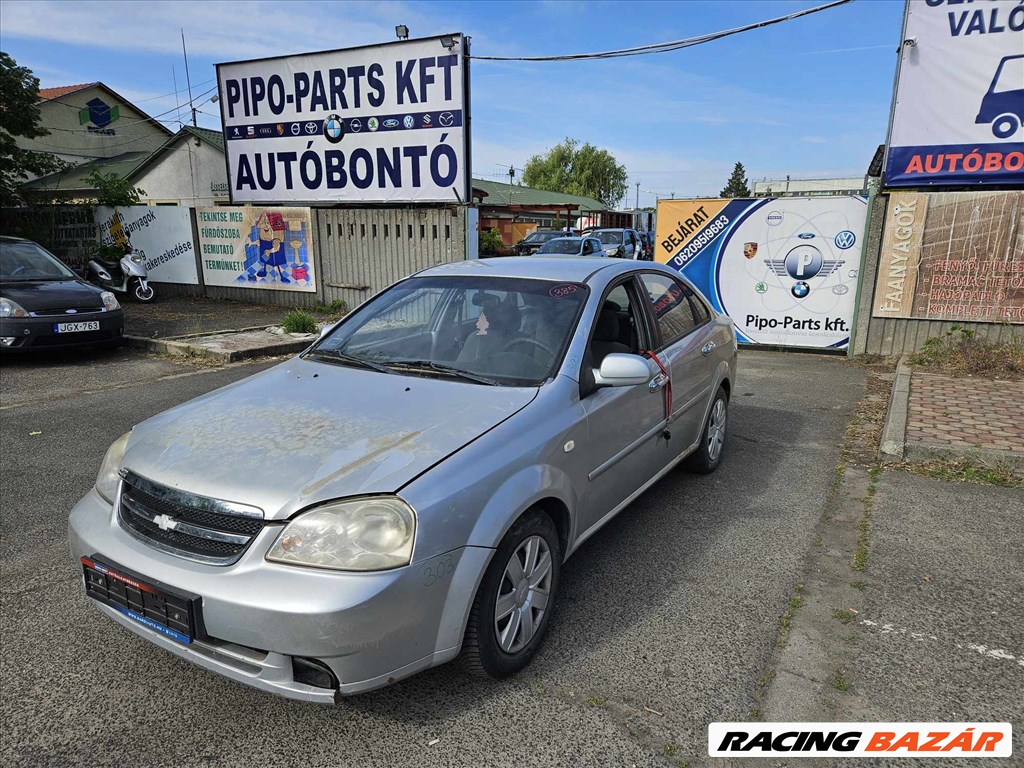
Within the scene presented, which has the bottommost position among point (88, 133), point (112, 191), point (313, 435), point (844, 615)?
point (844, 615)

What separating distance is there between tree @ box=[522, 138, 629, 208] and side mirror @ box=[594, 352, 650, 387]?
233ft

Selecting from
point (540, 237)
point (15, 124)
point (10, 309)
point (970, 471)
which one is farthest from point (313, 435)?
point (540, 237)

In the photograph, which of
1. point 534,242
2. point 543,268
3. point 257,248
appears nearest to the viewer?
point 543,268

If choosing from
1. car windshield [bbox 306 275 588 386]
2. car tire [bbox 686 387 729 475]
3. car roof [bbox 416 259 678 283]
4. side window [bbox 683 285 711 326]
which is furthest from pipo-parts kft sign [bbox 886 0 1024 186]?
car windshield [bbox 306 275 588 386]

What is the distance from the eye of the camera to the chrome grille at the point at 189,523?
2.21 m

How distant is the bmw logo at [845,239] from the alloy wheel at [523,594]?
828 cm

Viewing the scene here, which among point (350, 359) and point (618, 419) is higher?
point (350, 359)

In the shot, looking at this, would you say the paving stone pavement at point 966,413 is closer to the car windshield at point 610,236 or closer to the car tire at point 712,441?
the car tire at point 712,441

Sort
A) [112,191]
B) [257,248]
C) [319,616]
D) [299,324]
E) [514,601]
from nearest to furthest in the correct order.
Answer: [319,616], [514,601], [299,324], [257,248], [112,191]

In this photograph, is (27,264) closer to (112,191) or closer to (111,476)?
(112,191)

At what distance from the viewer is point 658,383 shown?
3.75 m

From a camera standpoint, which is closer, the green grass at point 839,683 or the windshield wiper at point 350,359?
the green grass at point 839,683

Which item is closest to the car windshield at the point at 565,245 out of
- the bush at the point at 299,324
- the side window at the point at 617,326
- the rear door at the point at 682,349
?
the bush at the point at 299,324

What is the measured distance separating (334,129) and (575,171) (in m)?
63.9
